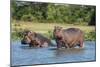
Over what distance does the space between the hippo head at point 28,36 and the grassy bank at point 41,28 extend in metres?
0.05

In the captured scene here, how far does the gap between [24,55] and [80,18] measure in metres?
0.89

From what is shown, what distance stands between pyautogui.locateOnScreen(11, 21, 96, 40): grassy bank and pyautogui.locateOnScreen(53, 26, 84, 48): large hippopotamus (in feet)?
0.17

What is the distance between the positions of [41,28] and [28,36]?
0.19m

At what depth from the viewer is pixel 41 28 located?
2.70m

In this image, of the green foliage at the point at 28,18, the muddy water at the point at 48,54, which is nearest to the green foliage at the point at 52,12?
the green foliage at the point at 28,18

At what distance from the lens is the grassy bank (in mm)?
2555

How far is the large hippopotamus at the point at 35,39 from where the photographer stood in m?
2.62

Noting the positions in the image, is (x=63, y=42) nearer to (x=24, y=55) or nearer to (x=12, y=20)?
(x=24, y=55)

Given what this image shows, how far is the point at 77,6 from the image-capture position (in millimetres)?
2898

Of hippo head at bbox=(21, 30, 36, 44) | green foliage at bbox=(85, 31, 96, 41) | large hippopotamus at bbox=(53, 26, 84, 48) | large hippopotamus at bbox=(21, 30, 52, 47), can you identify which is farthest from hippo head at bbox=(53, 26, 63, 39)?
green foliage at bbox=(85, 31, 96, 41)

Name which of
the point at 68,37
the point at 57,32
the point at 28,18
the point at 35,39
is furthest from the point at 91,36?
the point at 28,18

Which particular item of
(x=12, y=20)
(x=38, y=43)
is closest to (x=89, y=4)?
(x=38, y=43)

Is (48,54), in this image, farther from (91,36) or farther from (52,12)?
(91,36)

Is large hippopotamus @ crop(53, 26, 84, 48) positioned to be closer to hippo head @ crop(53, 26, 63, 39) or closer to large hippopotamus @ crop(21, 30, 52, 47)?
hippo head @ crop(53, 26, 63, 39)
